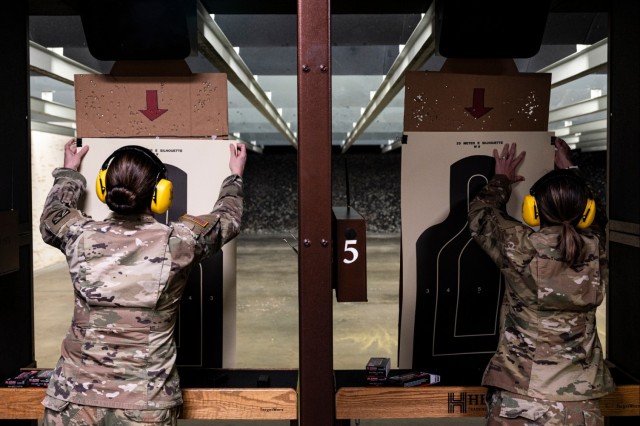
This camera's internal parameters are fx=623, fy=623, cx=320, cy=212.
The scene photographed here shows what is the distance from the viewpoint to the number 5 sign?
1845 millimetres

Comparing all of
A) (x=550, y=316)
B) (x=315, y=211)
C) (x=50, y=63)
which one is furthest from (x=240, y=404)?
(x=50, y=63)

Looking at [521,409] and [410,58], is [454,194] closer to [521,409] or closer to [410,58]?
[521,409]

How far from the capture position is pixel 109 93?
2.36 meters

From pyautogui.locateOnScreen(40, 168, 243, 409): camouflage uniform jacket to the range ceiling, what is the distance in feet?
3.14

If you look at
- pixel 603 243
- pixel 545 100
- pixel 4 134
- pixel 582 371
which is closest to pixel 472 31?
pixel 545 100

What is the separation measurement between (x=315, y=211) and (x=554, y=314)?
0.77m

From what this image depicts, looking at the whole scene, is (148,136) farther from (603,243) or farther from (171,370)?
(603,243)

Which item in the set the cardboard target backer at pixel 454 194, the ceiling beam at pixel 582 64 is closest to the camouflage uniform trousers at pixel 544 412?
the cardboard target backer at pixel 454 194

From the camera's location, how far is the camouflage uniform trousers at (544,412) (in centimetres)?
180

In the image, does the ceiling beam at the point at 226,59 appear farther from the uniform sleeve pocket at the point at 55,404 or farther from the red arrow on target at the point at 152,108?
the uniform sleeve pocket at the point at 55,404

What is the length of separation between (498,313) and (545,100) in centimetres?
85

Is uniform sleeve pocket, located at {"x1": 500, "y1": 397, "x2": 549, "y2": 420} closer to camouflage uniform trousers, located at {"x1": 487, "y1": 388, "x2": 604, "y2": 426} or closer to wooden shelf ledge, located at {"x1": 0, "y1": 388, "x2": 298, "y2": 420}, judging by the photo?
camouflage uniform trousers, located at {"x1": 487, "y1": 388, "x2": 604, "y2": 426}

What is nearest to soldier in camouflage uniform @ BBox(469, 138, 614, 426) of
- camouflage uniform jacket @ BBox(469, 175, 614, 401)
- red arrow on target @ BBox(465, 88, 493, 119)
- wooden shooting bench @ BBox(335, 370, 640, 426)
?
camouflage uniform jacket @ BBox(469, 175, 614, 401)

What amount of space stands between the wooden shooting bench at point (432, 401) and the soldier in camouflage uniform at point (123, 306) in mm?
642
